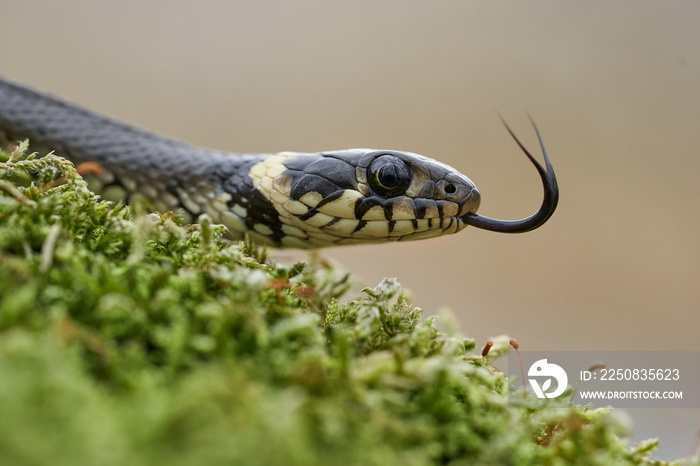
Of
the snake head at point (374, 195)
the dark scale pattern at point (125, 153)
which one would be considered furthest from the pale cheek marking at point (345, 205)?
the dark scale pattern at point (125, 153)

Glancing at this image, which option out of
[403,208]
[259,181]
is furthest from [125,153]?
[403,208]

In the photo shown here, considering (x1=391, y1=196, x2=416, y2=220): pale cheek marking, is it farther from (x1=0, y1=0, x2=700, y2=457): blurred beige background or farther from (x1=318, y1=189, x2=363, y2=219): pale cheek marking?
(x1=0, y1=0, x2=700, y2=457): blurred beige background

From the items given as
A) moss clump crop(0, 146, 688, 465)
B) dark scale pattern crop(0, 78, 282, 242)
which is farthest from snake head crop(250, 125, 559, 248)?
moss clump crop(0, 146, 688, 465)

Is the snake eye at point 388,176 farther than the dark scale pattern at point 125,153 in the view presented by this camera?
No

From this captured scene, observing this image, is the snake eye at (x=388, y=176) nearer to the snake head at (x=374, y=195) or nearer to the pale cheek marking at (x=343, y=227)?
the snake head at (x=374, y=195)

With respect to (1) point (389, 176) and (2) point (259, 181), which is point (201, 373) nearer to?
(1) point (389, 176)

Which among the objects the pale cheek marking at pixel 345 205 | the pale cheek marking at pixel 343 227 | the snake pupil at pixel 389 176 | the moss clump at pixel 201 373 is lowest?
the moss clump at pixel 201 373

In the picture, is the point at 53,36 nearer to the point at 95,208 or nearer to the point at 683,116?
the point at 95,208
